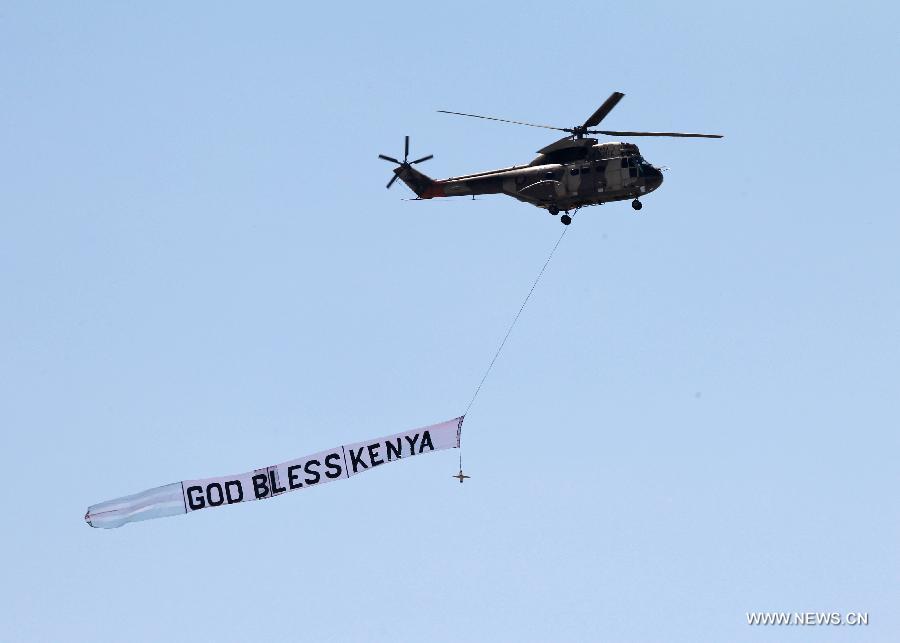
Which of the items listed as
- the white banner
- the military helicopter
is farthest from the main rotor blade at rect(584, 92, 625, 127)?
the white banner

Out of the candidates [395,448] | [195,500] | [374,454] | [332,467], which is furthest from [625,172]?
[195,500]

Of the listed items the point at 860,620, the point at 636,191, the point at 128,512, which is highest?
the point at 636,191

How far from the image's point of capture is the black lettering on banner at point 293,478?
75562 mm

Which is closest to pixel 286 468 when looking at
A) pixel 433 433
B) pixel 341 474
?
pixel 341 474

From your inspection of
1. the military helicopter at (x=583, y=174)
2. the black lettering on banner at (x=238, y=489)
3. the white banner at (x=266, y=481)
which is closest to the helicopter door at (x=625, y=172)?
the military helicopter at (x=583, y=174)

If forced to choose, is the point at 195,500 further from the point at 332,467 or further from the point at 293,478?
the point at 332,467

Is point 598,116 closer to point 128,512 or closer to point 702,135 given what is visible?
point 702,135

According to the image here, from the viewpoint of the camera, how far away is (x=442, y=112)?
81625 mm

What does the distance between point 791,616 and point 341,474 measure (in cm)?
2366

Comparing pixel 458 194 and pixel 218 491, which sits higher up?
pixel 458 194

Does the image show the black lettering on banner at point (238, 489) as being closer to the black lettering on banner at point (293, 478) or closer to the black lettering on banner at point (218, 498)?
the black lettering on banner at point (218, 498)

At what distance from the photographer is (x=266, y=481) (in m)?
75.5

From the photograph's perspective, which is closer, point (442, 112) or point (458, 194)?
point (442, 112)

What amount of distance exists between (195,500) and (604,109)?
32788 mm
